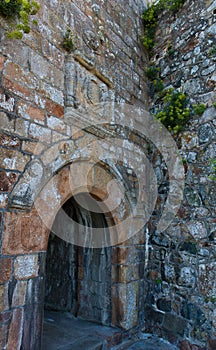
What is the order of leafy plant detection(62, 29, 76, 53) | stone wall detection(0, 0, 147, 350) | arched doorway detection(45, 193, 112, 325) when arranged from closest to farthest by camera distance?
1. stone wall detection(0, 0, 147, 350)
2. leafy plant detection(62, 29, 76, 53)
3. arched doorway detection(45, 193, 112, 325)

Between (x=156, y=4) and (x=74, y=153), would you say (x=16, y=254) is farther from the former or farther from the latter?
(x=156, y=4)

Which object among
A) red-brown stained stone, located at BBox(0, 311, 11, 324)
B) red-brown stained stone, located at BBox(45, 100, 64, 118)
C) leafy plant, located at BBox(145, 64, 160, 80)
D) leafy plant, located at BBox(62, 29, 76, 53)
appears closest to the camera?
red-brown stained stone, located at BBox(0, 311, 11, 324)

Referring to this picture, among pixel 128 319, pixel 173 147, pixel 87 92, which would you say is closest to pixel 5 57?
pixel 87 92

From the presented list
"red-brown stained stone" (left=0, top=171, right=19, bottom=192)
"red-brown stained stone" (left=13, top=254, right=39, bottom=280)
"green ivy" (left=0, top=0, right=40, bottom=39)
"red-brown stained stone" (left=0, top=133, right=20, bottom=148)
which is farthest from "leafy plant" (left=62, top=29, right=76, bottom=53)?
"red-brown stained stone" (left=13, top=254, right=39, bottom=280)

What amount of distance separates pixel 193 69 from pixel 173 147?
3.13ft

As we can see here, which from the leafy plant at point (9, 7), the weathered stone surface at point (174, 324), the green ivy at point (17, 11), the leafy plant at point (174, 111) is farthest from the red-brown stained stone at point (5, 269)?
the leafy plant at point (174, 111)

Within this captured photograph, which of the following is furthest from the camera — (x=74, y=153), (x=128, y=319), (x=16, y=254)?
(x=128, y=319)

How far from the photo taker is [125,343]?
292cm

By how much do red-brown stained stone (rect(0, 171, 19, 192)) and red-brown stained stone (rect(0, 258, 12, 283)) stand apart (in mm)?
463

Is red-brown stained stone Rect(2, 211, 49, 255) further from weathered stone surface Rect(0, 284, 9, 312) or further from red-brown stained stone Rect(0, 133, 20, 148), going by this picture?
red-brown stained stone Rect(0, 133, 20, 148)

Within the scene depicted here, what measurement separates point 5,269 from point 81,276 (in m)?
1.67

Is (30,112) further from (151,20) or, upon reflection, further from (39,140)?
(151,20)

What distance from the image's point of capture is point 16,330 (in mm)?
1918

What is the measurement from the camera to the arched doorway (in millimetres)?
3190
